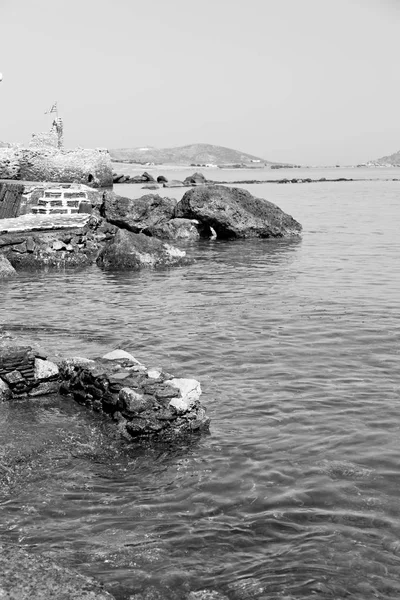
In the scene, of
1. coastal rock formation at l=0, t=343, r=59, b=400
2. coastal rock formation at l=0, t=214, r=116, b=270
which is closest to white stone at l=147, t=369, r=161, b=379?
coastal rock formation at l=0, t=343, r=59, b=400

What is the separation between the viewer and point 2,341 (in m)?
11.3

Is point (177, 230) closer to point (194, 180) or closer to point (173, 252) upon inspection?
point (173, 252)

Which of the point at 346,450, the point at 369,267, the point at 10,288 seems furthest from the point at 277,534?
the point at 369,267

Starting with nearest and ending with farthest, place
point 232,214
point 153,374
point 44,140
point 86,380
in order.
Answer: point 153,374
point 86,380
point 232,214
point 44,140

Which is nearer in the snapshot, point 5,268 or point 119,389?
point 119,389

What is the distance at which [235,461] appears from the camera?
8.14 metres

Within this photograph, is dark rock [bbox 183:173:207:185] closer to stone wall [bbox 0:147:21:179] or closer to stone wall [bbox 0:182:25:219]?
stone wall [bbox 0:147:21:179]

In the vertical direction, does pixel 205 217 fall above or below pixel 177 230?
above

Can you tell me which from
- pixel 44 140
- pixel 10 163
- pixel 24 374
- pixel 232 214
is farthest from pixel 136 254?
pixel 44 140

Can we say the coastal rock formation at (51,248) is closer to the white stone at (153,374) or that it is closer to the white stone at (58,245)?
the white stone at (58,245)

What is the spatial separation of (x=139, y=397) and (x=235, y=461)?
1.60 m

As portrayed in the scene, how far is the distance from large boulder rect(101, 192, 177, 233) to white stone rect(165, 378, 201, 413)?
2067 centimetres

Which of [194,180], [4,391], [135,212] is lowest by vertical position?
[4,391]

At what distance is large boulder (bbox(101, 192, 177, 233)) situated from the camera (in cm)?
2970
